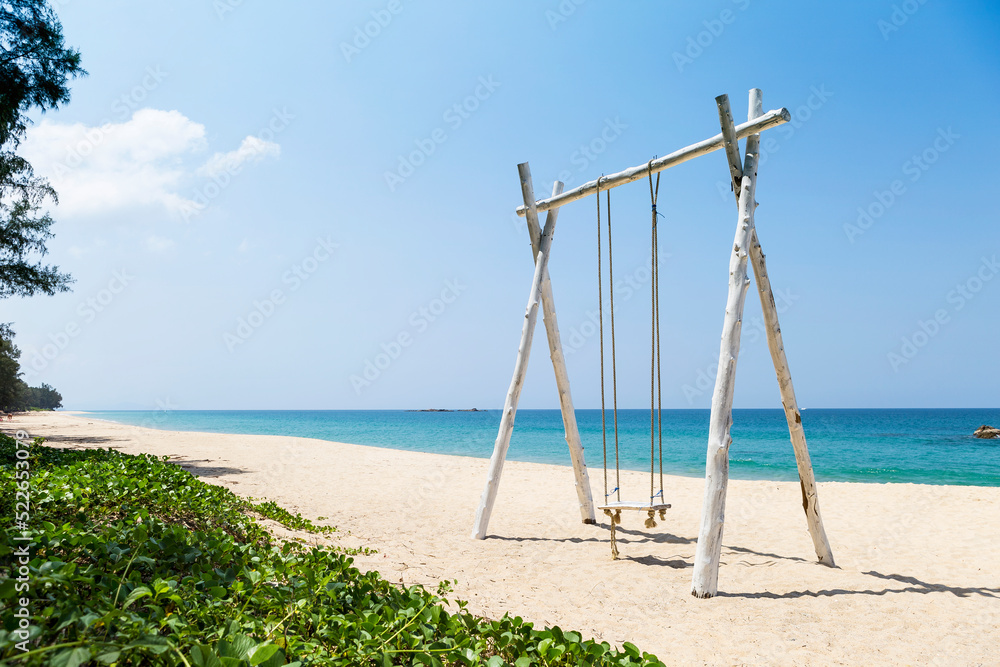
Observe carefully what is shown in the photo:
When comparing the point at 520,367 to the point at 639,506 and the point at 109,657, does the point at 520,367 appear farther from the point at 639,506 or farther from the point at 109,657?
the point at 109,657

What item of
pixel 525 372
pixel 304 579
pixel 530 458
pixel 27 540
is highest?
pixel 525 372

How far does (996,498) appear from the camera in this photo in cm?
1056

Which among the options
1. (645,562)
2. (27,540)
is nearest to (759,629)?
(645,562)

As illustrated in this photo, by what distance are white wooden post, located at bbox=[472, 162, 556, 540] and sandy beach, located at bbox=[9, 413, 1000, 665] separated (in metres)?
0.43

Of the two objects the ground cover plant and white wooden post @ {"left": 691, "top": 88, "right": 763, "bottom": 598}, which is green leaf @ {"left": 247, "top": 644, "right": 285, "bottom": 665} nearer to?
the ground cover plant

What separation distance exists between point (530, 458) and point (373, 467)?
1152 centimetres

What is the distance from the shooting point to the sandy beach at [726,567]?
385 centimetres

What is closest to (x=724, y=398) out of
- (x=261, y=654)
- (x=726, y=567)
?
(x=726, y=567)

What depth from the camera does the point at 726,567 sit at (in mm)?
5566

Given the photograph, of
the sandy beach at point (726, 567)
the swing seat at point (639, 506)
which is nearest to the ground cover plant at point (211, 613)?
the sandy beach at point (726, 567)

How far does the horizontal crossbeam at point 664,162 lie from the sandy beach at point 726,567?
3.97 metres

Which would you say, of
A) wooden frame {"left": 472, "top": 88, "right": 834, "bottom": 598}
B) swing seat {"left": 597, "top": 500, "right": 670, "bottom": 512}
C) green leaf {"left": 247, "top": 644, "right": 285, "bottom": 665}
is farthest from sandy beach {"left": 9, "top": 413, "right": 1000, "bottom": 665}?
green leaf {"left": 247, "top": 644, "right": 285, "bottom": 665}

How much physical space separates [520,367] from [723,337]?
7.93 feet

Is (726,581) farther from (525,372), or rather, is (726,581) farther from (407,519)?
(407,519)
